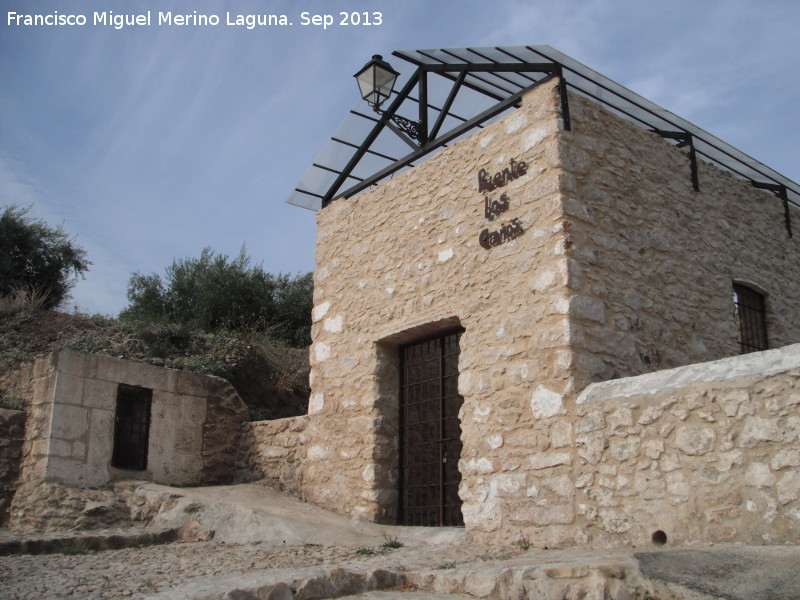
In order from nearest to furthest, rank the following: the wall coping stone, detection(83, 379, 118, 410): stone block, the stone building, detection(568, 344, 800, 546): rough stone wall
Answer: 1. detection(568, 344, 800, 546): rough stone wall
2. the wall coping stone
3. the stone building
4. detection(83, 379, 118, 410): stone block

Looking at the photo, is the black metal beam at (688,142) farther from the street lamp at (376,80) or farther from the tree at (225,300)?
the tree at (225,300)

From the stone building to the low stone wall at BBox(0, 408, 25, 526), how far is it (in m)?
3.10

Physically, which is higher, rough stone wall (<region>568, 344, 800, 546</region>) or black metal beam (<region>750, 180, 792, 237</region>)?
black metal beam (<region>750, 180, 792, 237</region>)

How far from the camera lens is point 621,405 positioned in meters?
5.34

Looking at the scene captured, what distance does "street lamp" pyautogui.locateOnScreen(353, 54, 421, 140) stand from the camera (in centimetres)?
812

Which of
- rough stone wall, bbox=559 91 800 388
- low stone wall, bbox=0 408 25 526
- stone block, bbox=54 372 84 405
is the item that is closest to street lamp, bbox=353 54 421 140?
rough stone wall, bbox=559 91 800 388

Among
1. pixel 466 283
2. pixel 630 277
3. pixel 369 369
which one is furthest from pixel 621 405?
pixel 369 369

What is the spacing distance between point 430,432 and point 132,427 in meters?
3.59

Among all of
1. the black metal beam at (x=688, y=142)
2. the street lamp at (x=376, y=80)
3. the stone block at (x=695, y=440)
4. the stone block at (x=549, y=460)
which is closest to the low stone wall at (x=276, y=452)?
the stone block at (x=549, y=460)

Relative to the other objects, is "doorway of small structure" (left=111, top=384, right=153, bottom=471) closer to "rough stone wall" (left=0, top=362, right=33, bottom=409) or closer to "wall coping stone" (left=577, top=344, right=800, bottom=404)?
"rough stone wall" (left=0, top=362, right=33, bottom=409)

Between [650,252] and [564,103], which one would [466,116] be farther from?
[650,252]

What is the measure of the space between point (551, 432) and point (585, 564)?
6.30ft

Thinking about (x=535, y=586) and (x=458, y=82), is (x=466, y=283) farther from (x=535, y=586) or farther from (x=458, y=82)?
(x=535, y=586)

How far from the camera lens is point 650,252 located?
6824 millimetres
